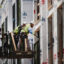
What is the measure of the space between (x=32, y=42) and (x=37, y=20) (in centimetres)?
220

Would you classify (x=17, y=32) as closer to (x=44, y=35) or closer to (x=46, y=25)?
(x=44, y=35)

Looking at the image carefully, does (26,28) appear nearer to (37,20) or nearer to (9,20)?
(37,20)

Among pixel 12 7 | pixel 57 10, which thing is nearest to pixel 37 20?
pixel 57 10

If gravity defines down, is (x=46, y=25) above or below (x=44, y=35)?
above

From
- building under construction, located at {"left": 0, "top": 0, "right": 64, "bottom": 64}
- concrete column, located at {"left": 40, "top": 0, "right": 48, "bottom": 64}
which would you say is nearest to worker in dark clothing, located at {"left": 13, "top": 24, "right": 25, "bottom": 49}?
building under construction, located at {"left": 0, "top": 0, "right": 64, "bottom": 64}

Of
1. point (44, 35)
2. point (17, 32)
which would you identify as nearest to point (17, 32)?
point (17, 32)

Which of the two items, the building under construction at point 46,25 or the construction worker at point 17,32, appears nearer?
the building under construction at point 46,25

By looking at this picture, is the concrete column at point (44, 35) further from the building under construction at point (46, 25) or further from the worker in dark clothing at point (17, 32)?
the worker in dark clothing at point (17, 32)

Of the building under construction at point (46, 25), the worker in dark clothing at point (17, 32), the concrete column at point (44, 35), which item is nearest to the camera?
the building under construction at point (46, 25)

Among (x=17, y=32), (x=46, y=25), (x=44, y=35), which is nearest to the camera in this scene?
(x=46, y=25)

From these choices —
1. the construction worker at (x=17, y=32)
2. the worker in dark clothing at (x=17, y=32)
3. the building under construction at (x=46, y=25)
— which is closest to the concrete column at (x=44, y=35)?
the building under construction at (x=46, y=25)

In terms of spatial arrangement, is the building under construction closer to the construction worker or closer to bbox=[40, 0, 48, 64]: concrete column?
bbox=[40, 0, 48, 64]: concrete column

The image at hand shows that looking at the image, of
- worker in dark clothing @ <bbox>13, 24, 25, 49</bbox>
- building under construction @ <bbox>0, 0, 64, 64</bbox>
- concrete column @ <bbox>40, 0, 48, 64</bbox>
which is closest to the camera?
building under construction @ <bbox>0, 0, 64, 64</bbox>

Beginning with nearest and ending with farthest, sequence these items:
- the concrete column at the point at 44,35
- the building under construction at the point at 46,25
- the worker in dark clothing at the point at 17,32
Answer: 1. the building under construction at the point at 46,25
2. the concrete column at the point at 44,35
3. the worker in dark clothing at the point at 17,32
